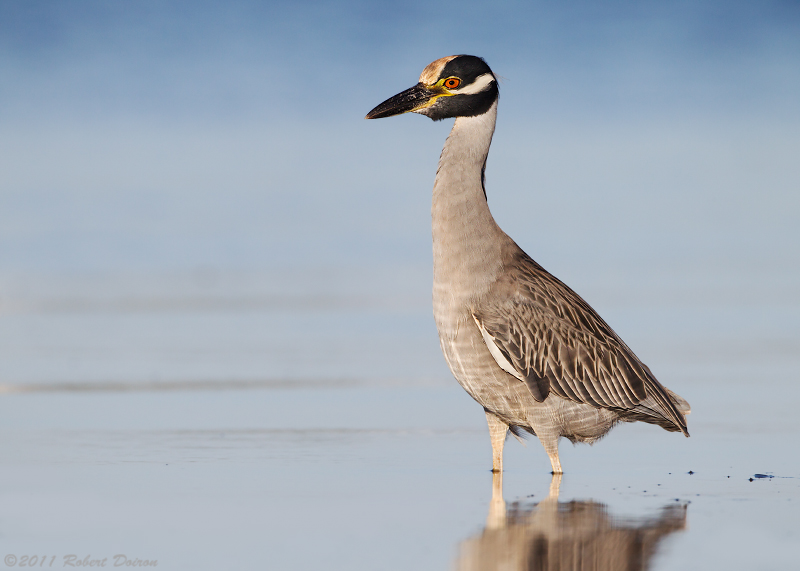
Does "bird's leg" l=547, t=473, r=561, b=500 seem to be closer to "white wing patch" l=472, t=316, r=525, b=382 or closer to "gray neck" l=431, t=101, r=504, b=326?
"white wing patch" l=472, t=316, r=525, b=382

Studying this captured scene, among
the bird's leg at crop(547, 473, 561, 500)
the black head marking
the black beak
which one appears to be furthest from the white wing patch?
the black beak

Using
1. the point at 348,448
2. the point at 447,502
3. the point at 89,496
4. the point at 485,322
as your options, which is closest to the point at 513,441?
the point at 348,448

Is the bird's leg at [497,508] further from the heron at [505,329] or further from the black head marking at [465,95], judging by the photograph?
the black head marking at [465,95]

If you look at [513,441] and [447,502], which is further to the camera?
[513,441]

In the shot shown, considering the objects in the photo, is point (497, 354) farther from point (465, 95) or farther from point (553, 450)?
point (465, 95)

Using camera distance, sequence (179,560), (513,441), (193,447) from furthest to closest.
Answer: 1. (513,441)
2. (193,447)
3. (179,560)

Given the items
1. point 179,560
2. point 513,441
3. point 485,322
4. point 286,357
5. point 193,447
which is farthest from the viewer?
point 286,357

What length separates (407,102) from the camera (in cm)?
838

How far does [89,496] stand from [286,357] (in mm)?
7072

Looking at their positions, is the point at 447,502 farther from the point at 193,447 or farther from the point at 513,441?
the point at 513,441

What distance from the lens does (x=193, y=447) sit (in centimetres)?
833

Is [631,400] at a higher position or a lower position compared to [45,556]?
higher

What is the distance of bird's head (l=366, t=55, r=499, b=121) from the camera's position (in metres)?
8.27

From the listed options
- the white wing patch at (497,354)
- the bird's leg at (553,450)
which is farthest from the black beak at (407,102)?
the bird's leg at (553,450)
